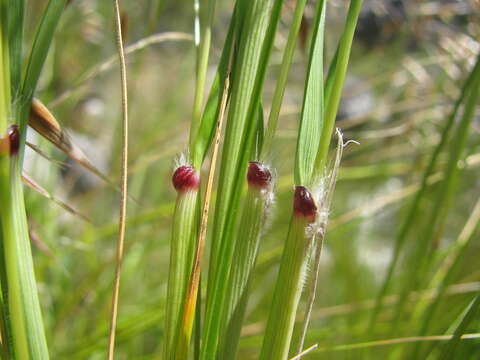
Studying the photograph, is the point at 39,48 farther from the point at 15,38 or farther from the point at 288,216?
the point at 288,216

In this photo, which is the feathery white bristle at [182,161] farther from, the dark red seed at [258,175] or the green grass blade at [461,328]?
the green grass blade at [461,328]

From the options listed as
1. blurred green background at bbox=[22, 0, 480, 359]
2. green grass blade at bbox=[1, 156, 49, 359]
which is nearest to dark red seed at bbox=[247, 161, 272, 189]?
green grass blade at bbox=[1, 156, 49, 359]

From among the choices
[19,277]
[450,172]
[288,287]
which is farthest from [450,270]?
[19,277]

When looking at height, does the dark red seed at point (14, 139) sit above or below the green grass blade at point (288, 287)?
above

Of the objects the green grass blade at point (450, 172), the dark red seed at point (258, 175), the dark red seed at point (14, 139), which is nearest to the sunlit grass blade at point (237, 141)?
the dark red seed at point (258, 175)

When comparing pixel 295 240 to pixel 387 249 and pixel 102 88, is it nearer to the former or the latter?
pixel 387 249

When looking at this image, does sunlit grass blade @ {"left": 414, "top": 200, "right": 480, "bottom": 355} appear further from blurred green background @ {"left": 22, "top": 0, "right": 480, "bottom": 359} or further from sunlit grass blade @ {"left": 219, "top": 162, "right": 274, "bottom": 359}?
sunlit grass blade @ {"left": 219, "top": 162, "right": 274, "bottom": 359}

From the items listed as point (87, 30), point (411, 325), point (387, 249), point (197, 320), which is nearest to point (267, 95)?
point (387, 249)
